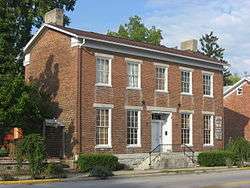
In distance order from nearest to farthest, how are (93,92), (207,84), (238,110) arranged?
(93,92), (207,84), (238,110)

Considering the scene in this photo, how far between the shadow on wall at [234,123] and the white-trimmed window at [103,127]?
19.3 meters

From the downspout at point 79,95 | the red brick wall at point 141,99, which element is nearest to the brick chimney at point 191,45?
the red brick wall at point 141,99

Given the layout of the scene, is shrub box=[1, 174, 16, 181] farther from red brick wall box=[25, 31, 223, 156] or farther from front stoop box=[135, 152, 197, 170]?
front stoop box=[135, 152, 197, 170]

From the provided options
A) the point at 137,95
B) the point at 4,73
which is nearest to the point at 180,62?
the point at 137,95

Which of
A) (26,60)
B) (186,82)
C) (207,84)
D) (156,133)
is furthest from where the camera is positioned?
(207,84)

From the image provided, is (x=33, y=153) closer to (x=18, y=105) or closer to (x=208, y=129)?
(x=18, y=105)

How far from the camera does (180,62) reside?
3638 centimetres

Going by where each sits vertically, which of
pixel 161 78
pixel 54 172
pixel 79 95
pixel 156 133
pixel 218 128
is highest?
pixel 161 78

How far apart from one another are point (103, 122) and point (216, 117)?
36.9ft

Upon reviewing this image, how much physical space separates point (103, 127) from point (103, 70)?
340cm

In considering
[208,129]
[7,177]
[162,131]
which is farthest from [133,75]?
[7,177]

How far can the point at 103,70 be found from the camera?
104 ft

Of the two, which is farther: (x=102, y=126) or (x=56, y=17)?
(x=56, y=17)

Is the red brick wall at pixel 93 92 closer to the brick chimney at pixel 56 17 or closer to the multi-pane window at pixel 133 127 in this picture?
the multi-pane window at pixel 133 127
